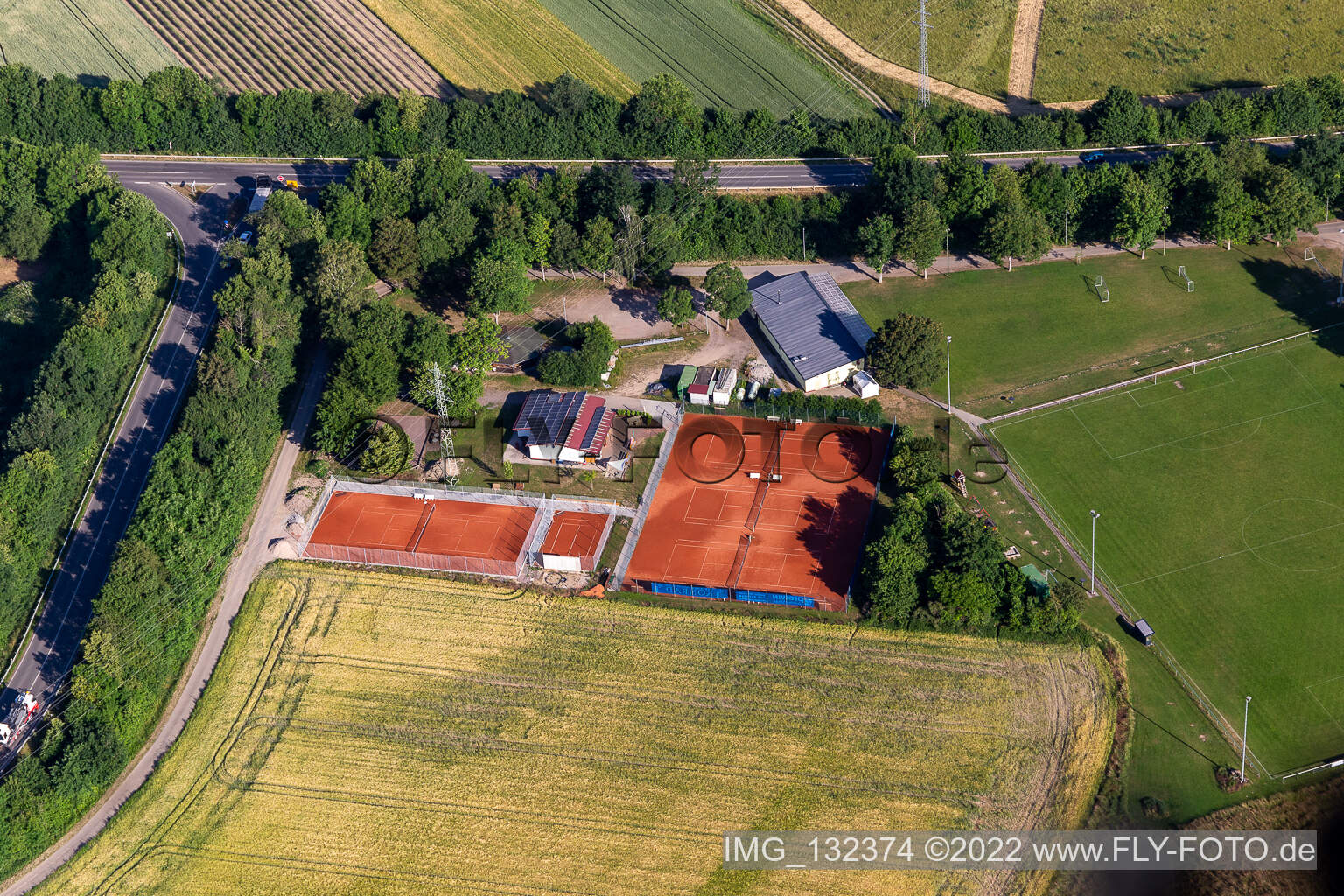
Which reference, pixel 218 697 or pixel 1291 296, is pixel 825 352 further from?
pixel 218 697

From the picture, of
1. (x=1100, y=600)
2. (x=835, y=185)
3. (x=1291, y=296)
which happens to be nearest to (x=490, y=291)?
(x=835, y=185)

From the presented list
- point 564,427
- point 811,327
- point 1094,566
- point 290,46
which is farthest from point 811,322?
point 290,46

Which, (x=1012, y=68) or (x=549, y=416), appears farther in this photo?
(x=1012, y=68)

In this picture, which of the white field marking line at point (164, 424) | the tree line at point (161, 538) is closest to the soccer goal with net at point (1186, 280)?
the tree line at point (161, 538)

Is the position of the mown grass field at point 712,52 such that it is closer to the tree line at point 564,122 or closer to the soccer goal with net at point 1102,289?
the tree line at point 564,122

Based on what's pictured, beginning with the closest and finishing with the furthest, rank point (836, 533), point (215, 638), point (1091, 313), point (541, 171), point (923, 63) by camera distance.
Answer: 1. point (215, 638)
2. point (836, 533)
3. point (1091, 313)
4. point (541, 171)
5. point (923, 63)

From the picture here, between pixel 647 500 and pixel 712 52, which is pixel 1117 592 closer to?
pixel 647 500

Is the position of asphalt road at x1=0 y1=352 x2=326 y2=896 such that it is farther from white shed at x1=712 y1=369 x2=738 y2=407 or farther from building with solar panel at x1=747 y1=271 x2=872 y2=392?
building with solar panel at x1=747 y1=271 x2=872 y2=392

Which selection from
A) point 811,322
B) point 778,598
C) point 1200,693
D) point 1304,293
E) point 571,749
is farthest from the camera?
point 1304,293
